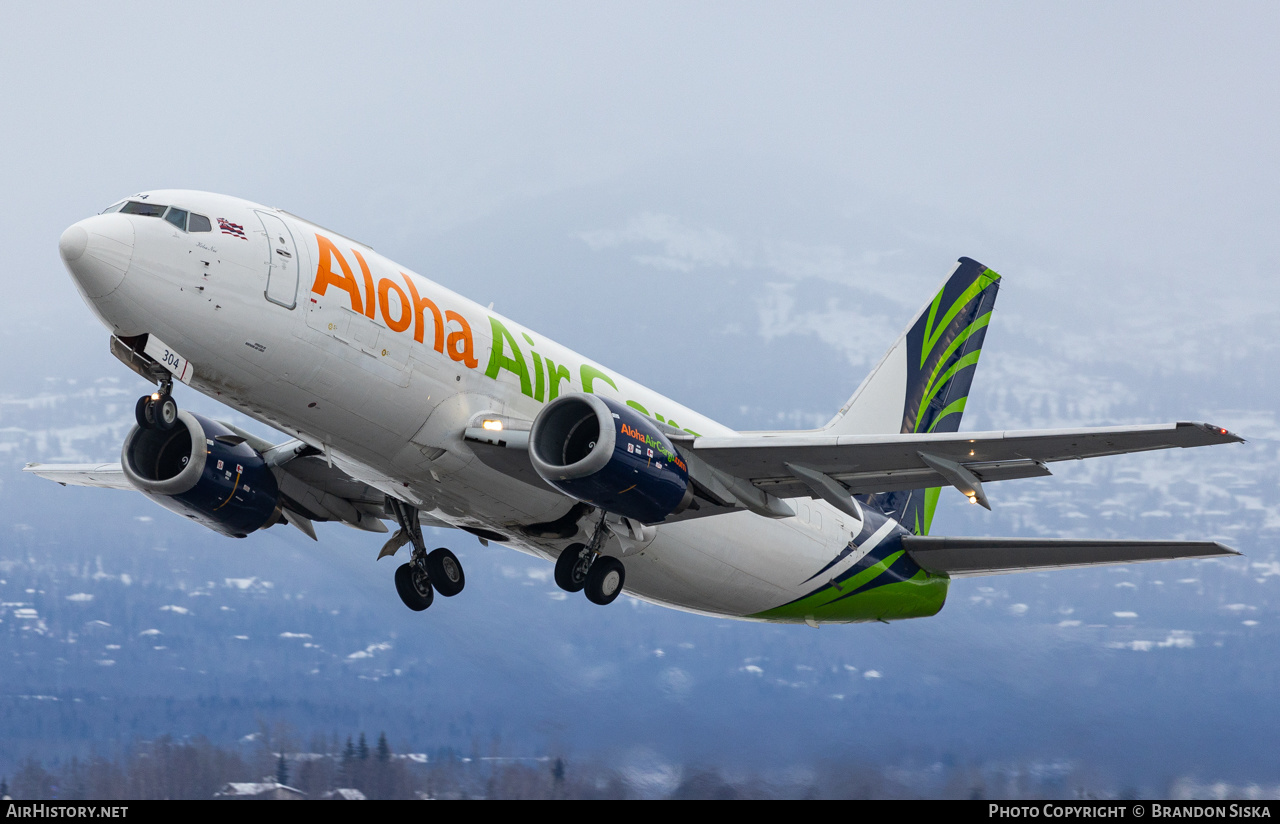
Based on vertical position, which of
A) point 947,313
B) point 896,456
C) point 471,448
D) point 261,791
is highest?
point 947,313

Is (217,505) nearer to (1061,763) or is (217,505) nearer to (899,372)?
(899,372)

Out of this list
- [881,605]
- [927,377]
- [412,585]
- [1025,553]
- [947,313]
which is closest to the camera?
[412,585]

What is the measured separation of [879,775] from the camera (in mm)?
28281

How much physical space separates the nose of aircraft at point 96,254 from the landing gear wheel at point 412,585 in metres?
7.75

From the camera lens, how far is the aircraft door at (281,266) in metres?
15.4

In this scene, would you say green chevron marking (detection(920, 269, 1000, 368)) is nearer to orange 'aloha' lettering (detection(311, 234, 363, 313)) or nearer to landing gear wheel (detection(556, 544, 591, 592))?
landing gear wheel (detection(556, 544, 591, 592))

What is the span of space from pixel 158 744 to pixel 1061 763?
77.6 feet

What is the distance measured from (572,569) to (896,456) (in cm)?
504

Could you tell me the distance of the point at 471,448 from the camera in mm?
17000

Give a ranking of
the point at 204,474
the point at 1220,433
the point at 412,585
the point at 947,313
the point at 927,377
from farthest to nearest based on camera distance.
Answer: the point at 947,313 → the point at 927,377 → the point at 412,585 → the point at 204,474 → the point at 1220,433

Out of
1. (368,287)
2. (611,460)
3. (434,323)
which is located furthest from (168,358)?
(611,460)

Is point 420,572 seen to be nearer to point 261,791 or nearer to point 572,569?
point 572,569

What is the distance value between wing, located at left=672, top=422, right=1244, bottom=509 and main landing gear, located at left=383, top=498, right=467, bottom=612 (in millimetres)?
5354

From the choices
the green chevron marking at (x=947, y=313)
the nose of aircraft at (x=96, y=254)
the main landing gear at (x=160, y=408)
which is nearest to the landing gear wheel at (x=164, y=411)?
the main landing gear at (x=160, y=408)
